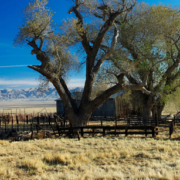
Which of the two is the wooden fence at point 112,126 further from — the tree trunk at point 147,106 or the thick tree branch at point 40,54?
the thick tree branch at point 40,54

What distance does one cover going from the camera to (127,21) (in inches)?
832

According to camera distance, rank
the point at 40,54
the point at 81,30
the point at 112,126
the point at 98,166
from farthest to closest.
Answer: the point at 81,30
the point at 40,54
the point at 112,126
the point at 98,166

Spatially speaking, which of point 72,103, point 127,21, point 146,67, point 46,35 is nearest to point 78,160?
point 72,103

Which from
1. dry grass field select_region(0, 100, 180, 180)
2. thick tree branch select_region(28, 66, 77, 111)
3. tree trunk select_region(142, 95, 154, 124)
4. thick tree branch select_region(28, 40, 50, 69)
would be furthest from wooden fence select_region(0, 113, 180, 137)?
dry grass field select_region(0, 100, 180, 180)

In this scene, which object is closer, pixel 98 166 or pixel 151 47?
pixel 98 166

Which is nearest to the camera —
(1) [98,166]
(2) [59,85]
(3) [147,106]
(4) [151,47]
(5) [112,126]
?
(1) [98,166]

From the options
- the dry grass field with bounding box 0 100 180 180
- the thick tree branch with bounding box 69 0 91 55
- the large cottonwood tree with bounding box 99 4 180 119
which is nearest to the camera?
the dry grass field with bounding box 0 100 180 180

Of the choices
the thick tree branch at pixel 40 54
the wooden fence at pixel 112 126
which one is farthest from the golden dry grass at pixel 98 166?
the thick tree branch at pixel 40 54

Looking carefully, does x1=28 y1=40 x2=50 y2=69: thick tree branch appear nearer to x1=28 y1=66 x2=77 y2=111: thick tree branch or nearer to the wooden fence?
x1=28 y1=66 x2=77 y2=111: thick tree branch

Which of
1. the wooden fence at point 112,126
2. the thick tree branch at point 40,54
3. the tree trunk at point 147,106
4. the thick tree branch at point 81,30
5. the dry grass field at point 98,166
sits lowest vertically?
the dry grass field at point 98,166

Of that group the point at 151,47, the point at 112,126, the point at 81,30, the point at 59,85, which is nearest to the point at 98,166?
the point at 112,126

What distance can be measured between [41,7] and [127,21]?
930cm

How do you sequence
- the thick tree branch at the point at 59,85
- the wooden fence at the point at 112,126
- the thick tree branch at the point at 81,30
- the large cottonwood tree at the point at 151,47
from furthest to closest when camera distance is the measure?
the large cottonwood tree at the point at 151,47
the thick tree branch at the point at 81,30
the thick tree branch at the point at 59,85
the wooden fence at the point at 112,126

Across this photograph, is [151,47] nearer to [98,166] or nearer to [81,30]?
[81,30]
